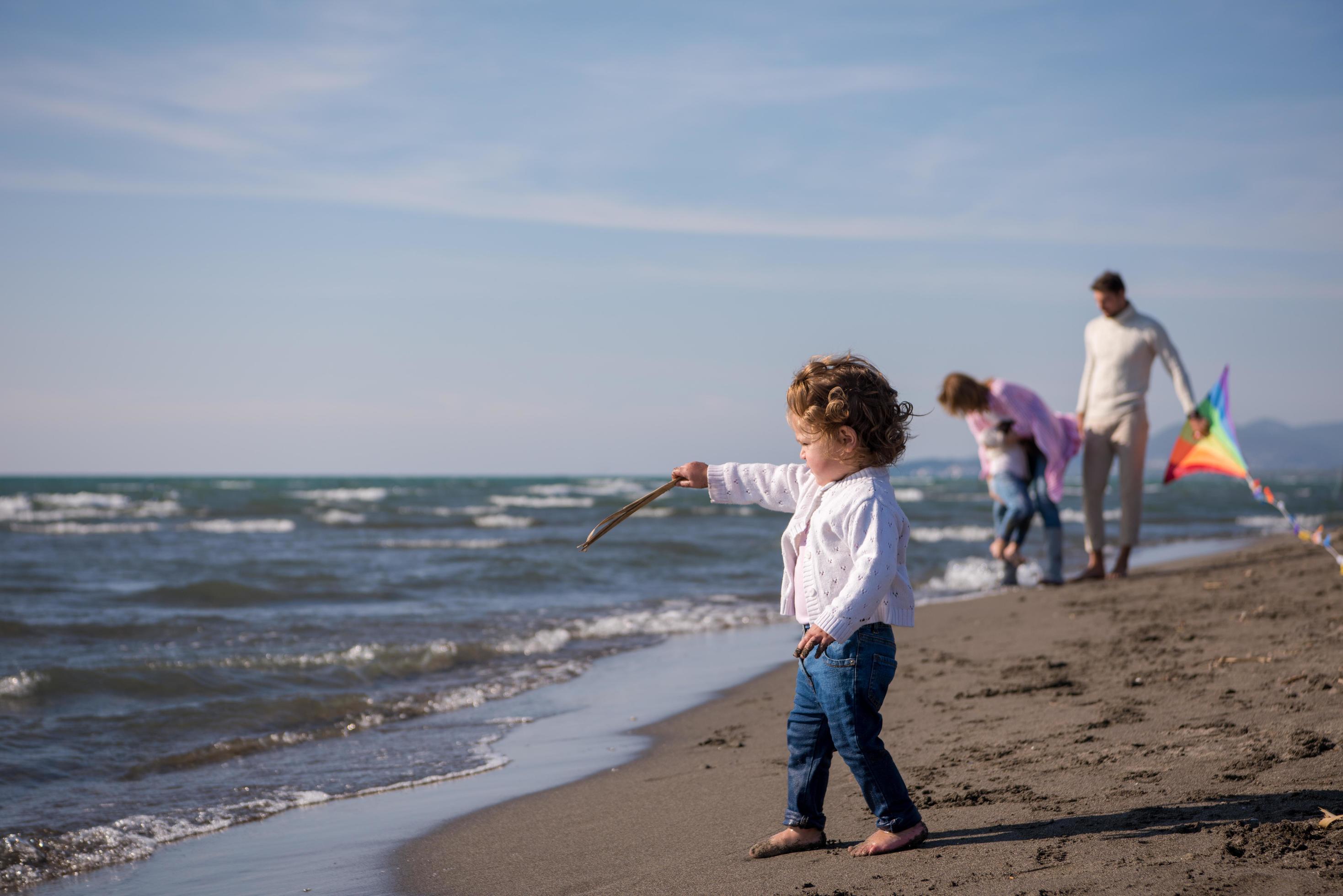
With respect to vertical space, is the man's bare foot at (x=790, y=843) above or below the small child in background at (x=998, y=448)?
below

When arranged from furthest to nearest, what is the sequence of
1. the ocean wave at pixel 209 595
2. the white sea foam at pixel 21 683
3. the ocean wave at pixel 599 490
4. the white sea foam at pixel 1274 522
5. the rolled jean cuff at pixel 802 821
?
the ocean wave at pixel 599 490 < the white sea foam at pixel 1274 522 < the ocean wave at pixel 209 595 < the white sea foam at pixel 21 683 < the rolled jean cuff at pixel 802 821

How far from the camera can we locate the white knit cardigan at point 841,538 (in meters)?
2.47

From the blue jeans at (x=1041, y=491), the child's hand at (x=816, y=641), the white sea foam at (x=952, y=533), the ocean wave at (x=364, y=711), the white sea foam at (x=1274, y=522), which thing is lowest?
the ocean wave at (x=364, y=711)

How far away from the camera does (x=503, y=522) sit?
24.1m

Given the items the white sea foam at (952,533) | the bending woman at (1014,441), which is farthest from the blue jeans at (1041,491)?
the white sea foam at (952,533)

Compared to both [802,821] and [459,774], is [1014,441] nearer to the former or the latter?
[459,774]

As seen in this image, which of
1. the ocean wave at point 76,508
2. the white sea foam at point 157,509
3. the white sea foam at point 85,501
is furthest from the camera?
the white sea foam at point 85,501

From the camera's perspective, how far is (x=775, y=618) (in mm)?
8539

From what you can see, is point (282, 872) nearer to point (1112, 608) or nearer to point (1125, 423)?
point (1112, 608)

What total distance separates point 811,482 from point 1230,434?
247 inches

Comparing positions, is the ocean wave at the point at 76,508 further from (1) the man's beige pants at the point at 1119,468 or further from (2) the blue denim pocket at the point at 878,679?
(2) the blue denim pocket at the point at 878,679

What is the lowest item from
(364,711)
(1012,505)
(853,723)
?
(364,711)

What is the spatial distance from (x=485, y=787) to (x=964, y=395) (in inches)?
204

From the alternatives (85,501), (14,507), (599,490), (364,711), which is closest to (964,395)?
(364,711)
